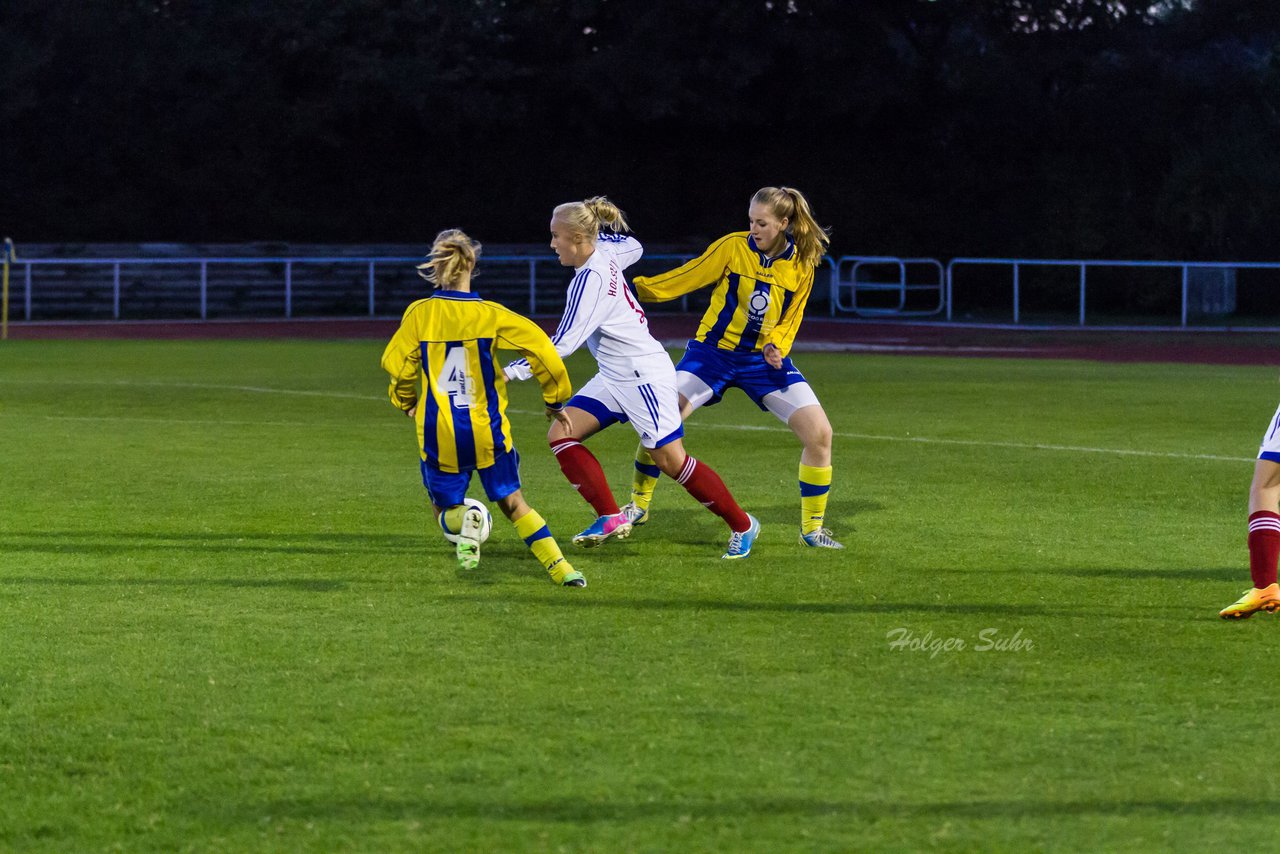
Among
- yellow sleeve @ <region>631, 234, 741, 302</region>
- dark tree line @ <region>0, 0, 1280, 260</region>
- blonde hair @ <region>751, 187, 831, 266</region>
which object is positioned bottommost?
yellow sleeve @ <region>631, 234, 741, 302</region>

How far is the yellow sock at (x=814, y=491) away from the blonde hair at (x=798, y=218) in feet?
3.19

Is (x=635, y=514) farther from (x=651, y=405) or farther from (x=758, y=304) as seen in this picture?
(x=758, y=304)

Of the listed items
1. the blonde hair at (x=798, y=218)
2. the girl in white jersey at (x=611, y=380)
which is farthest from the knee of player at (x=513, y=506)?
the blonde hair at (x=798, y=218)

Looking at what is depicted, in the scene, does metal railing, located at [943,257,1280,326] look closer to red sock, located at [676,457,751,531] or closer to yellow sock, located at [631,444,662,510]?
yellow sock, located at [631,444,662,510]

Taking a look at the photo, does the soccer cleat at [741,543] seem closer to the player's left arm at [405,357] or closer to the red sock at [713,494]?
the red sock at [713,494]

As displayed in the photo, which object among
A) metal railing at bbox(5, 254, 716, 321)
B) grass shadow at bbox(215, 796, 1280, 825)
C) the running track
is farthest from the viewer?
metal railing at bbox(5, 254, 716, 321)

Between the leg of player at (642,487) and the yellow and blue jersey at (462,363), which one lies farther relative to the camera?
the leg of player at (642,487)

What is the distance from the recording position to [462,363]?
7.11 meters

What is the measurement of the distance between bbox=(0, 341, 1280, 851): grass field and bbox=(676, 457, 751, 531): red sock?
0.20 m

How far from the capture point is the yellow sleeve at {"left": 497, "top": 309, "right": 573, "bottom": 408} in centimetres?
710

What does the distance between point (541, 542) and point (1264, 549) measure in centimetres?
280

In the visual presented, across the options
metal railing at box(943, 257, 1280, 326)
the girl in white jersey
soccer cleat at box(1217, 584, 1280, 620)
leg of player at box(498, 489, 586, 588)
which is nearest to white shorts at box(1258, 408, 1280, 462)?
soccer cleat at box(1217, 584, 1280, 620)

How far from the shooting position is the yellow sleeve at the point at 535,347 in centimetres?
710

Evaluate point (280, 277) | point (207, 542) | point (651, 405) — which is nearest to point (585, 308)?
point (651, 405)
